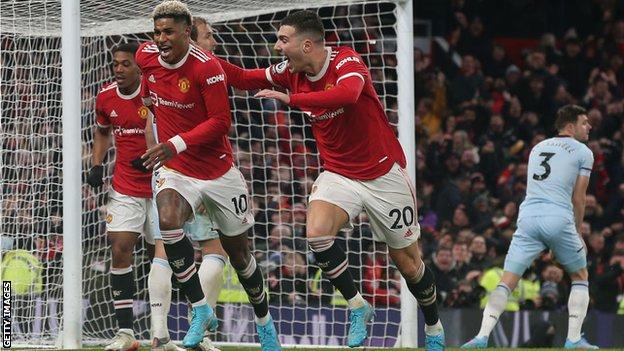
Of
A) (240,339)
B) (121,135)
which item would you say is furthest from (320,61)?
(240,339)

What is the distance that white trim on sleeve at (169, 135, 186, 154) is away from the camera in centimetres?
802

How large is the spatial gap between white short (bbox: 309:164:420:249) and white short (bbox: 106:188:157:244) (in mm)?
2171

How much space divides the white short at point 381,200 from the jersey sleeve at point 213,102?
0.67m

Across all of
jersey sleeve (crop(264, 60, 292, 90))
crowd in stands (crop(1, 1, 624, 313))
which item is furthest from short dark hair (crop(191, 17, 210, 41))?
crowd in stands (crop(1, 1, 624, 313))

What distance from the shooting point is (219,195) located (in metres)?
8.46

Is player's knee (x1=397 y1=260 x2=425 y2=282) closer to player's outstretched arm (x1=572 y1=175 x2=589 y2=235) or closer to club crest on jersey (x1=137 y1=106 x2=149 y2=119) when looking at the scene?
club crest on jersey (x1=137 y1=106 x2=149 y2=119)

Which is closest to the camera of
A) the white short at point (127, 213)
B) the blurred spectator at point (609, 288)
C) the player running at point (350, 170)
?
the player running at point (350, 170)

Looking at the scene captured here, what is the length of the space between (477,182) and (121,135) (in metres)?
7.34

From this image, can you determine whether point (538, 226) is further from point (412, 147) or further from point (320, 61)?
point (320, 61)

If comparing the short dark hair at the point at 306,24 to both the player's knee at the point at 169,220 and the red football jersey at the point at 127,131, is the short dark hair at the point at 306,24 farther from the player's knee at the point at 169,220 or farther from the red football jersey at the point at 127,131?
the red football jersey at the point at 127,131

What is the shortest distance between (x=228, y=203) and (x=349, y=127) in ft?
3.03

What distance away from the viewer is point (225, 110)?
8.28 meters

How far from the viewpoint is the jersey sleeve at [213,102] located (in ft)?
26.8

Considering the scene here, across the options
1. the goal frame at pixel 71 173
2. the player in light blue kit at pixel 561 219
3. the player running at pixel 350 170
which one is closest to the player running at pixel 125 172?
the goal frame at pixel 71 173
